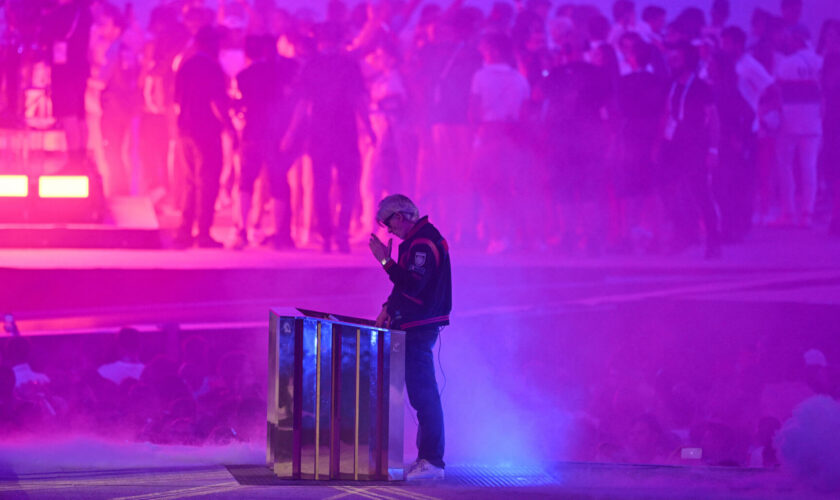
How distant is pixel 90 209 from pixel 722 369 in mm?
4448

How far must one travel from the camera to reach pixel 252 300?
7301 millimetres

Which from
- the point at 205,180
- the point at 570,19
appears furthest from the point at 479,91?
the point at 205,180

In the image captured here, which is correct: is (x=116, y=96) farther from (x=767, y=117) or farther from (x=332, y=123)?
(x=767, y=117)

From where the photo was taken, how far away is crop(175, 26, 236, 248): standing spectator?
7480mm

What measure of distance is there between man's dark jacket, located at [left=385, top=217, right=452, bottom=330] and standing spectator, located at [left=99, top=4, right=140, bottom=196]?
3243 mm

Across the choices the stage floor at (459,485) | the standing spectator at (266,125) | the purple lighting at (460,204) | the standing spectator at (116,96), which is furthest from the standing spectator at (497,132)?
the stage floor at (459,485)

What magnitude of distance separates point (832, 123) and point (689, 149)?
994mm

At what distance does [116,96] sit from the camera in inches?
298

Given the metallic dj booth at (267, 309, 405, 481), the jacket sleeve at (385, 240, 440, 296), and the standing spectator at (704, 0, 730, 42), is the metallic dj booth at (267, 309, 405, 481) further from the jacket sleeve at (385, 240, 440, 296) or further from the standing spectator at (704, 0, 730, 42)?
the standing spectator at (704, 0, 730, 42)

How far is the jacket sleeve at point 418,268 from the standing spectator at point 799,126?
12.4 ft

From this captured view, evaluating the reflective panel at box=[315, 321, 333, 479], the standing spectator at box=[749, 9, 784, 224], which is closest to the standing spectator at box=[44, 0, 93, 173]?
the reflective panel at box=[315, 321, 333, 479]

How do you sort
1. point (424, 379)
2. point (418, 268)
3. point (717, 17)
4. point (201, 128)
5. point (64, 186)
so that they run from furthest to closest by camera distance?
point (717, 17)
point (201, 128)
point (64, 186)
point (424, 379)
point (418, 268)

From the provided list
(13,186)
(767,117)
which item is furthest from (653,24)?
(13,186)

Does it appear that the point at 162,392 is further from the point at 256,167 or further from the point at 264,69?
the point at 264,69
